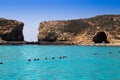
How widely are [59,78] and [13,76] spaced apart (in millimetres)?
5207

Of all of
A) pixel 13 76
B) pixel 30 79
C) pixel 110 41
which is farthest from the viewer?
pixel 110 41

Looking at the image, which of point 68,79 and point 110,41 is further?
point 110,41

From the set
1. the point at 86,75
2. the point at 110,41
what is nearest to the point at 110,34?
the point at 110,41

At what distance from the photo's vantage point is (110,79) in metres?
33.6

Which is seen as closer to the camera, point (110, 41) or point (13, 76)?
point (13, 76)

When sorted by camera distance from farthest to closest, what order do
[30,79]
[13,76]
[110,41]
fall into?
[110,41]
[13,76]
[30,79]

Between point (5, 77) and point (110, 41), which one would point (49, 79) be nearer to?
point (5, 77)

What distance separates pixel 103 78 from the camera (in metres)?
34.3

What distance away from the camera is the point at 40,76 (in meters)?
35.5

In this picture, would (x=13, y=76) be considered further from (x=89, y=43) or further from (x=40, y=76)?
(x=89, y=43)

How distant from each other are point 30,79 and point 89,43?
167991 millimetres

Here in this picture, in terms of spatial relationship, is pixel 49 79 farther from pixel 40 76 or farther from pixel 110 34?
pixel 110 34

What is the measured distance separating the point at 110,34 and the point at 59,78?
552 feet

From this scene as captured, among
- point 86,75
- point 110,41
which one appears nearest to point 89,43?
point 110,41
